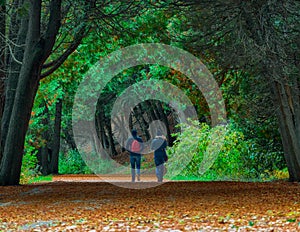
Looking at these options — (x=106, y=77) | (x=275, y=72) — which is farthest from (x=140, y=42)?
(x=106, y=77)

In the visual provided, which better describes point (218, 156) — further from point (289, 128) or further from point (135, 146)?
point (289, 128)

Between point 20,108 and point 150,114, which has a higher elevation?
point 150,114

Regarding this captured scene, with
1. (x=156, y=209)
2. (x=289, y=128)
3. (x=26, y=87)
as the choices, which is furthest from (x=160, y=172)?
(x=156, y=209)

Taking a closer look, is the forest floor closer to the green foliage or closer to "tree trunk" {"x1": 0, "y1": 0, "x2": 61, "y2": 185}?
"tree trunk" {"x1": 0, "y1": 0, "x2": 61, "y2": 185}

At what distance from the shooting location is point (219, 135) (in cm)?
1991

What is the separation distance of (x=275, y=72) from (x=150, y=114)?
89.7 feet

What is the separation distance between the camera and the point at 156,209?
859 centimetres

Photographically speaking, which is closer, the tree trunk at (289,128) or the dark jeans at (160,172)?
the tree trunk at (289,128)

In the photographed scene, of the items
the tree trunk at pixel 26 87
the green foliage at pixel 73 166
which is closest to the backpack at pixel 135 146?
the tree trunk at pixel 26 87

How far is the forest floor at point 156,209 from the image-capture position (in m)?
6.89

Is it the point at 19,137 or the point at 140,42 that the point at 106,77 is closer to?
the point at 140,42

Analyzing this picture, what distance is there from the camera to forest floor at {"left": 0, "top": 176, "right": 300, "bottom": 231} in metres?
6.89

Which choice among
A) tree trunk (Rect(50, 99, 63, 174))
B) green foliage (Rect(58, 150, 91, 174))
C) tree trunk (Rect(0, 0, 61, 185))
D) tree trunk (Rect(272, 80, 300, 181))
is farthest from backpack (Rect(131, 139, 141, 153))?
green foliage (Rect(58, 150, 91, 174))

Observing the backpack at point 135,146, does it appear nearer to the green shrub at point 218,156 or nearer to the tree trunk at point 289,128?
the green shrub at point 218,156
